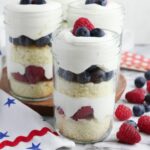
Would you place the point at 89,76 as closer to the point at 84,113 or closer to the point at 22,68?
the point at 84,113

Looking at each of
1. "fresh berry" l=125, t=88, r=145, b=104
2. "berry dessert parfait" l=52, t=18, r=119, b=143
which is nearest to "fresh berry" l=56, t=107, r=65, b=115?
"berry dessert parfait" l=52, t=18, r=119, b=143

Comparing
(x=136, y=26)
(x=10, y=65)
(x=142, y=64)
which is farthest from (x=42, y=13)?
(x=136, y=26)

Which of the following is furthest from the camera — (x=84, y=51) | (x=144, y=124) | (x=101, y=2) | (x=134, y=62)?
(x=134, y=62)

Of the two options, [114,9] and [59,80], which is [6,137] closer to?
[59,80]

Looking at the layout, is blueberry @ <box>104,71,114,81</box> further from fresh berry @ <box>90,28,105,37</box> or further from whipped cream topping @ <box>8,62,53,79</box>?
whipped cream topping @ <box>8,62,53,79</box>

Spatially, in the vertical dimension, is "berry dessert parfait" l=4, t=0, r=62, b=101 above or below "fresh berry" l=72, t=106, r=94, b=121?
above

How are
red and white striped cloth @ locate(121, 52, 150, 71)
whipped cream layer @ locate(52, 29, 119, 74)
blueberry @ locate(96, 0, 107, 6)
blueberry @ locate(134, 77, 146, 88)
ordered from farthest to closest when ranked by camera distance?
red and white striped cloth @ locate(121, 52, 150, 71) < blueberry @ locate(134, 77, 146, 88) < blueberry @ locate(96, 0, 107, 6) < whipped cream layer @ locate(52, 29, 119, 74)

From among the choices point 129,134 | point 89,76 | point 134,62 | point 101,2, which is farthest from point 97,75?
point 134,62
